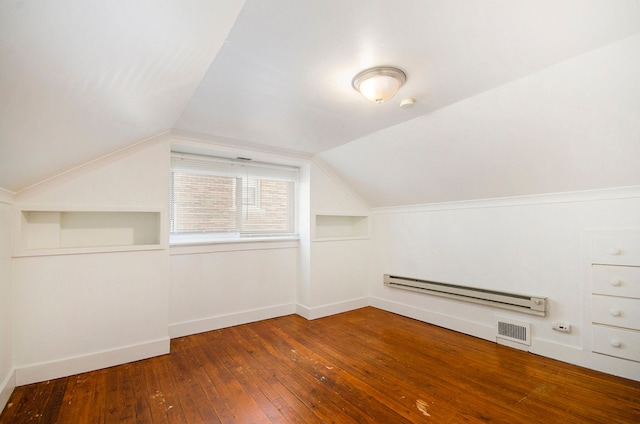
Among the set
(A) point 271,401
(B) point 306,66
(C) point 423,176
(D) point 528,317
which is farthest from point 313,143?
(D) point 528,317

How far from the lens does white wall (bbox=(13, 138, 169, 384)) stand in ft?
7.42

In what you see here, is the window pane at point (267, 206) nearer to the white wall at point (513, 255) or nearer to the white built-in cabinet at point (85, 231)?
the white built-in cabinet at point (85, 231)

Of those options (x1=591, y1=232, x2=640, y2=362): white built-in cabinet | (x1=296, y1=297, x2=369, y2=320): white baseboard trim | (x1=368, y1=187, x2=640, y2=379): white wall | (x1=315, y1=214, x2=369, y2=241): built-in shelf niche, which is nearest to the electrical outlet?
(x1=368, y1=187, x2=640, y2=379): white wall

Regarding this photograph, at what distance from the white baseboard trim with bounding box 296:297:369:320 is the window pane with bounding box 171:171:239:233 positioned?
1368 millimetres

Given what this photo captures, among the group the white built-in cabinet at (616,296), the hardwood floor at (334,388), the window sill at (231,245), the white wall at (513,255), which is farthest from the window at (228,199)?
the white built-in cabinet at (616,296)

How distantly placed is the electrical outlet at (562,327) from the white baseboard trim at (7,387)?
4.21 metres

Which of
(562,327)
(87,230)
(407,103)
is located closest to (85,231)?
(87,230)

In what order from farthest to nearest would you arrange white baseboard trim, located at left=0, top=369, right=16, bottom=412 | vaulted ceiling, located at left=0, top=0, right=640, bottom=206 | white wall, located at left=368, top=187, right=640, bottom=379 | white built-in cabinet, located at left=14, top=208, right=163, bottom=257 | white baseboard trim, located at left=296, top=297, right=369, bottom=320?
white baseboard trim, located at left=296, top=297, right=369, bottom=320
white wall, located at left=368, top=187, right=640, bottom=379
white built-in cabinet, located at left=14, top=208, right=163, bottom=257
white baseboard trim, located at left=0, top=369, right=16, bottom=412
vaulted ceiling, located at left=0, top=0, right=640, bottom=206

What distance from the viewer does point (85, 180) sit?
2.50m

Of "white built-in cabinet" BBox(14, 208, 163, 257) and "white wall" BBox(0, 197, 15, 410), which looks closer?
"white wall" BBox(0, 197, 15, 410)

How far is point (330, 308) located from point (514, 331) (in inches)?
80.8

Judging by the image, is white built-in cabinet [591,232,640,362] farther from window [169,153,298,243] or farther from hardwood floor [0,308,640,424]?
window [169,153,298,243]

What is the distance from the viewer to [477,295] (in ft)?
10.3

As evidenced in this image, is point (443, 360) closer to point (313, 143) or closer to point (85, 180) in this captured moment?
point (313, 143)
